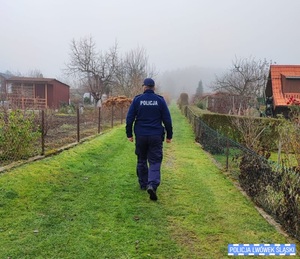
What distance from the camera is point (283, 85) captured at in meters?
23.2

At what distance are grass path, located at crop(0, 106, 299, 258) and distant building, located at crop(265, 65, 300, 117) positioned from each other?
1694cm

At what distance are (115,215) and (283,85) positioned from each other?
22.0 meters

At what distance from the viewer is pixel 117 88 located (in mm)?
36469

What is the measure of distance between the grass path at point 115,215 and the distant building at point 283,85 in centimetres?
1694

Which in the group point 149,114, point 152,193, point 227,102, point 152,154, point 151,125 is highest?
point 227,102

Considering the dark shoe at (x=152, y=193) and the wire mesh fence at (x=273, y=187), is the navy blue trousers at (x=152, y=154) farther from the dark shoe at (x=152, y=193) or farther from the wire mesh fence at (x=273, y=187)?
the wire mesh fence at (x=273, y=187)

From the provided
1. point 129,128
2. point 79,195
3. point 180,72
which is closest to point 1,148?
point 79,195

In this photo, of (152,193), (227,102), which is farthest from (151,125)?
(227,102)

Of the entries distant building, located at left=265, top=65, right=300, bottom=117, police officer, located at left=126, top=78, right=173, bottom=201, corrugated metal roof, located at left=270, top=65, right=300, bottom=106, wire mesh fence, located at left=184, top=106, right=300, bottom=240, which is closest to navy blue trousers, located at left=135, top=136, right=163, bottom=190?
police officer, located at left=126, top=78, right=173, bottom=201

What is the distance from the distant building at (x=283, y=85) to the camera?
2178 cm

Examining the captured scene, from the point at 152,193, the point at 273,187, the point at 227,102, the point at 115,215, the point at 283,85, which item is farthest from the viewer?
the point at 227,102

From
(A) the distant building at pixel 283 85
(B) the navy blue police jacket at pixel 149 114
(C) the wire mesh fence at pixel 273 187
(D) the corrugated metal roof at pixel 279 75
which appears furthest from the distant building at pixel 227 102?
(B) the navy blue police jacket at pixel 149 114

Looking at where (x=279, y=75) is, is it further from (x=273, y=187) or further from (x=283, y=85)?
(x=273, y=187)

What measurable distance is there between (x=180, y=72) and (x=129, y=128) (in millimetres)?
195077
